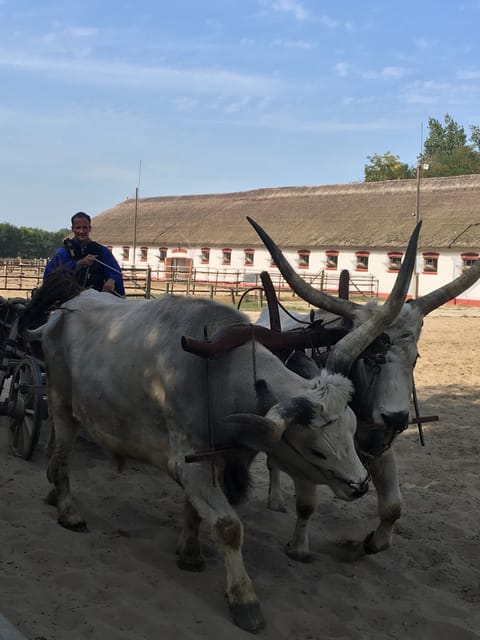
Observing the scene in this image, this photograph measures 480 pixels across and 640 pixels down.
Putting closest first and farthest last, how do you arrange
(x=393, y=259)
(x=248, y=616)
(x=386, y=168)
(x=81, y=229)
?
(x=248, y=616) < (x=81, y=229) < (x=393, y=259) < (x=386, y=168)

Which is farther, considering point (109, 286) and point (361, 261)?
point (361, 261)

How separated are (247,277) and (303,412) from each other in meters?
33.0

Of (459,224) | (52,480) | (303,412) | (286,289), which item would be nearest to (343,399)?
(303,412)

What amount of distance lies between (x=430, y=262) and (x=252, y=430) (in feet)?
103

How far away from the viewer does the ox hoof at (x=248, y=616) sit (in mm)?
3334

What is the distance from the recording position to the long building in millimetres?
32938

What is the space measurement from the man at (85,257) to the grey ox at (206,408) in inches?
60.6

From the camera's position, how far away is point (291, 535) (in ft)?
15.6

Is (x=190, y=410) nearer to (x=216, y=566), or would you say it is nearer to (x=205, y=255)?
(x=216, y=566)

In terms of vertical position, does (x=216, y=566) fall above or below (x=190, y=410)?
below

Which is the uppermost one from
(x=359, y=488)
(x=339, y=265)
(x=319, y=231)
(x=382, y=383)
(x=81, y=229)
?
(x=319, y=231)

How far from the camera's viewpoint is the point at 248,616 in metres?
3.37

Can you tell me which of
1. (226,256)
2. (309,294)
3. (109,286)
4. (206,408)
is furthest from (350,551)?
(226,256)

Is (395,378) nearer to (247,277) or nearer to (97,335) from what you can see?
(97,335)
